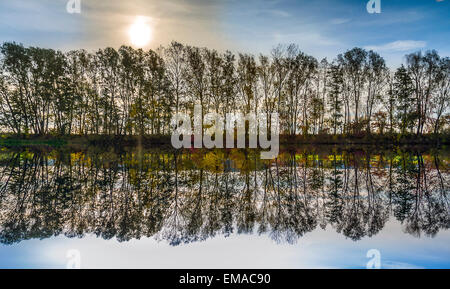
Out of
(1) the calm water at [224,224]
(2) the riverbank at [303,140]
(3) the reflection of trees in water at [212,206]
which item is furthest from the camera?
(2) the riverbank at [303,140]

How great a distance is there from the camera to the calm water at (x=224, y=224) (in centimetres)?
372

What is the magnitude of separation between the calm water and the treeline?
28.1 m

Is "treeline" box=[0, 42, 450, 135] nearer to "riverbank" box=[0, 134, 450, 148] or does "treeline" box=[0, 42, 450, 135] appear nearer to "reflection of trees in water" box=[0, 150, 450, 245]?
"riverbank" box=[0, 134, 450, 148]

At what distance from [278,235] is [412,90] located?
1597 inches

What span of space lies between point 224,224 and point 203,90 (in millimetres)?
31831

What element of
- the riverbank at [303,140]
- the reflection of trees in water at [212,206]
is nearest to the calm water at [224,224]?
the reflection of trees in water at [212,206]

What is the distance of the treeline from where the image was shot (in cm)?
3541

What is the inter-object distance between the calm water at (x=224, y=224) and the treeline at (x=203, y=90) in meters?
28.1

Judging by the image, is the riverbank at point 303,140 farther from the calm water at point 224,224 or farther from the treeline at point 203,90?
the calm water at point 224,224

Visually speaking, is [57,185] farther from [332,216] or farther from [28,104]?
[28,104]

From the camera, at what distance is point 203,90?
117 ft

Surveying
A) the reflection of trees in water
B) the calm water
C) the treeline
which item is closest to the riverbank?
the treeline

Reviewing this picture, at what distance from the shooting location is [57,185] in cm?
812

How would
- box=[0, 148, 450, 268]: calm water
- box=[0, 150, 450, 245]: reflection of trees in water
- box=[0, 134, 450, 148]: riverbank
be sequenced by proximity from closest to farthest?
box=[0, 148, 450, 268]: calm water
box=[0, 150, 450, 245]: reflection of trees in water
box=[0, 134, 450, 148]: riverbank
